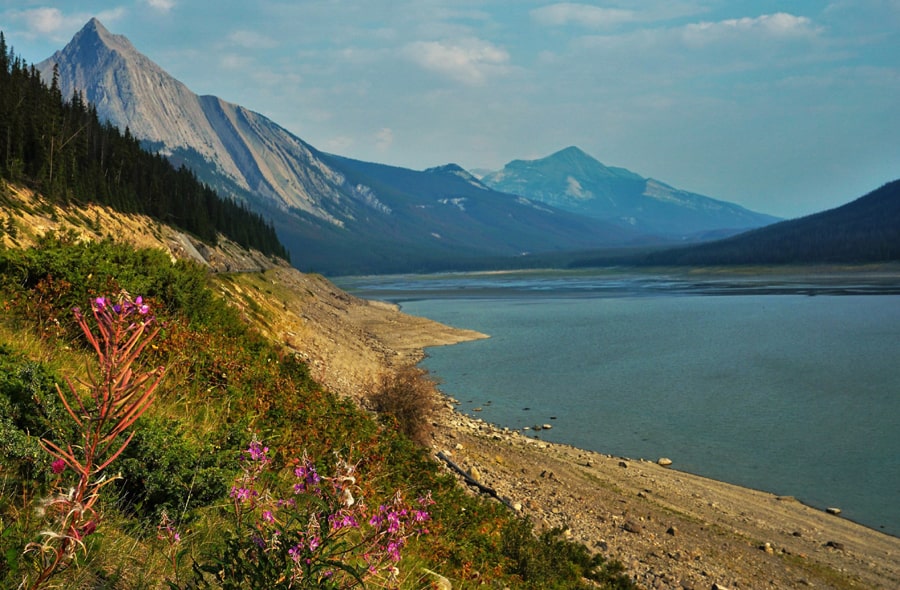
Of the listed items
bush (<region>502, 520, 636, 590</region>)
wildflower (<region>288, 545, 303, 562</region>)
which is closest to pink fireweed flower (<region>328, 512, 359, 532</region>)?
wildflower (<region>288, 545, 303, 562</region>)

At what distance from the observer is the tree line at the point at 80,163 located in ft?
167

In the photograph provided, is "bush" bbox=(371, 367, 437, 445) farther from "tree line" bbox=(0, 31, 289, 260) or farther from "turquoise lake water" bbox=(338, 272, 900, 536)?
"tree line" bbox=(0, 31, 289, 260)

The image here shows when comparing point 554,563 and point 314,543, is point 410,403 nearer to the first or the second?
point 554,563

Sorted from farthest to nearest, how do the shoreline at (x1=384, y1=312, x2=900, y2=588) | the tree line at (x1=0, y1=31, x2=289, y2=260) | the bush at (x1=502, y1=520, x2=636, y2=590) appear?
the tree line at (x1=0, y1=31, x2=289, y2=260)
the shoreline at (x1=384, y1=312, x2=900, y2=588)
the bush at (x1=502, y1=520, x2=636, y2=590)

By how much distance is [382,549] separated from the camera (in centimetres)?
475

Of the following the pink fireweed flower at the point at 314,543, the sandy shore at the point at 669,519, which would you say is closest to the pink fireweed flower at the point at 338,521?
the pink fireweed flower at the point at 314,543

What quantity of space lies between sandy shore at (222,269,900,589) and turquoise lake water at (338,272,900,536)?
2369 mm

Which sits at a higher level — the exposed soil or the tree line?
the tree line

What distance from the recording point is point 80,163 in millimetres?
64250

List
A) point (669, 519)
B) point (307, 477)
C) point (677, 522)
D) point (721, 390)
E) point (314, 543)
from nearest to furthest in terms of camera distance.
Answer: point (314, 543) → point (307, 477) → point (677, 522) → point (669, 519) → point (721, 390)

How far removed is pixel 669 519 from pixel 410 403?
30.6 feet

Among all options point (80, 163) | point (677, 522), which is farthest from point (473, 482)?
point (80, 163)

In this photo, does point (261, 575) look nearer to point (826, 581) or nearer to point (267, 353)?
point (267, 353)

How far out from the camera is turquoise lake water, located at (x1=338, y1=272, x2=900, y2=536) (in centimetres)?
2592
